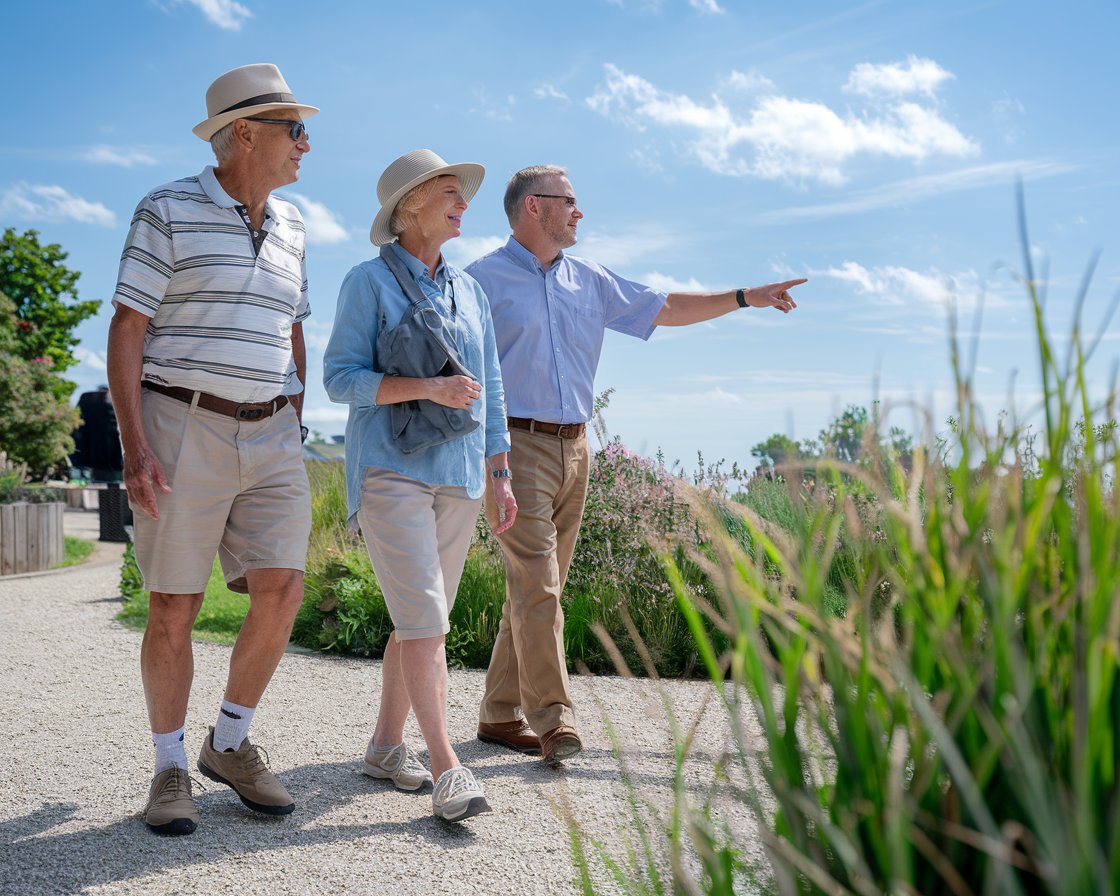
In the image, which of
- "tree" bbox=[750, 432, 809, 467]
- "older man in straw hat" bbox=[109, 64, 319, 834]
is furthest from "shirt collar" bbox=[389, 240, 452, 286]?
"tree" bbox=[750, 432, 809, 467]

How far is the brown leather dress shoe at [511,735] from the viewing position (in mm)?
4633

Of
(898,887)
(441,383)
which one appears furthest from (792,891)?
(441,383)

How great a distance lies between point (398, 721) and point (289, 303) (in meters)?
1.57

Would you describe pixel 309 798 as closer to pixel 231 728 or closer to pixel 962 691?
pixel 231 728

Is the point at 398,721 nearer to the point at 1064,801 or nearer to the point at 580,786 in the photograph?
the point at 580,786

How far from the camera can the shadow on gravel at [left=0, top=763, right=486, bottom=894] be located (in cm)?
336

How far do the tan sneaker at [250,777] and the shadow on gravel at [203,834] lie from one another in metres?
0.06

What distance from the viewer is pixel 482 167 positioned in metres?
4.17

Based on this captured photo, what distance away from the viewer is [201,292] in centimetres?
367

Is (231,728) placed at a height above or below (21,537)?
below

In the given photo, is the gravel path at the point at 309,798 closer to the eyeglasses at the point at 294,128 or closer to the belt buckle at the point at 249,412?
the belt buckle at the point at 249,412

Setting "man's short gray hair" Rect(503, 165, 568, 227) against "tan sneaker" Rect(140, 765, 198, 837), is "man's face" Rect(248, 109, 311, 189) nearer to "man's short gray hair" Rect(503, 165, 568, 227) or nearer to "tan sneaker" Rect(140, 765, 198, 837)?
"man's short gray hair" Rect(503, 165, 568, 227)

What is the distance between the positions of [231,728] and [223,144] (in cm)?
202

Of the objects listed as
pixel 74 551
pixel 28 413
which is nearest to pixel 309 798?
pixel 74 551
